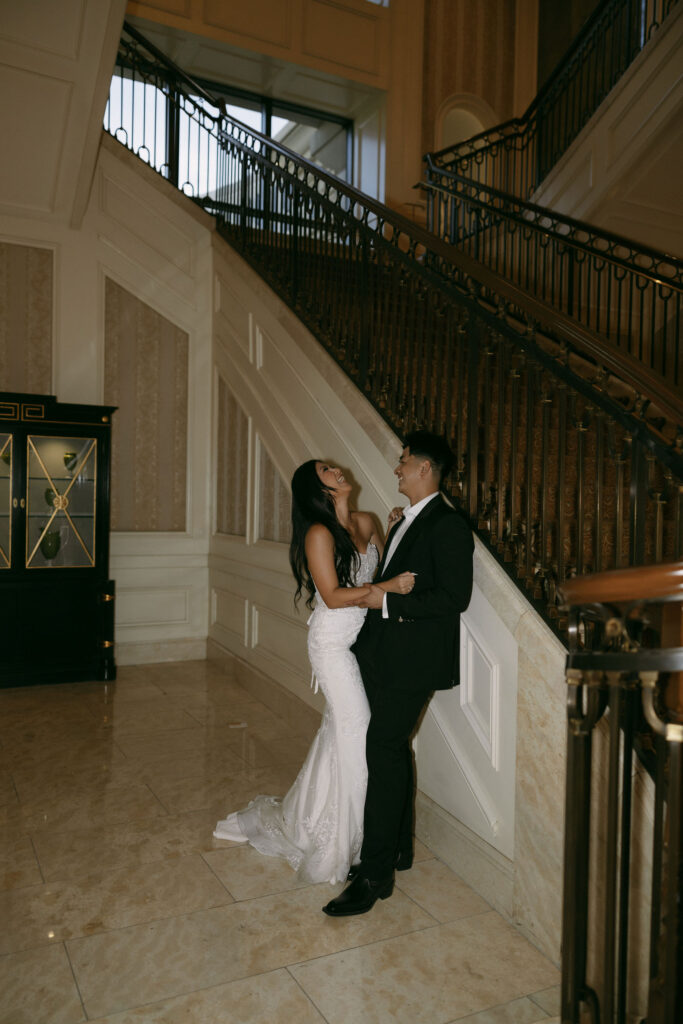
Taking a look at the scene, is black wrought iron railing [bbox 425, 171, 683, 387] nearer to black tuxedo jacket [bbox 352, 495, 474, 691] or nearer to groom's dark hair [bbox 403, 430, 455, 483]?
groom's dark hair [bbox 403, 430, 455, 483]

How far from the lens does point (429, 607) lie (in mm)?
2439

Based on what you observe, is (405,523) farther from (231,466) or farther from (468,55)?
(468,55)

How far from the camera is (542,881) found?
7.59ft

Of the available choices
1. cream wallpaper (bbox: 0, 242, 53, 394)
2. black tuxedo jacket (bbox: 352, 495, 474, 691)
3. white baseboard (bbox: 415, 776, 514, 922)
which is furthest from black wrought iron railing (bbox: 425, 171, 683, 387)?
white baseboard (bbox: 415, 776, 514, 922)

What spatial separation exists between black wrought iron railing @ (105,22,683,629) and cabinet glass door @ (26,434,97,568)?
1977mm

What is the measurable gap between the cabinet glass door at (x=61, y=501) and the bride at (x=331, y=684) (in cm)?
316

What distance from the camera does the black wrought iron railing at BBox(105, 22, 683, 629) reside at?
86.1 inches

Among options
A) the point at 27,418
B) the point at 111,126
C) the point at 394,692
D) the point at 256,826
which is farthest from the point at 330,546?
the point at 111,126

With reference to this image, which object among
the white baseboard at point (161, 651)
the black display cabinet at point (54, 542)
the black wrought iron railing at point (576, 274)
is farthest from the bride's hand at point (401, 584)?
the white baseboard at point (161, 651)

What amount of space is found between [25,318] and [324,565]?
424cm

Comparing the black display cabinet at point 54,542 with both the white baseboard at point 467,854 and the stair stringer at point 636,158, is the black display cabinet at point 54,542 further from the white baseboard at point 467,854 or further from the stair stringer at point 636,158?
the stair stringer at point 636,158

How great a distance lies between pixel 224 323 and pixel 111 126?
2.57 m

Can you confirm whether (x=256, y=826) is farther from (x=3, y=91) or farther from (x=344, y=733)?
(x=3, y=91)

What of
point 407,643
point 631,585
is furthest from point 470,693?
point 631,585
